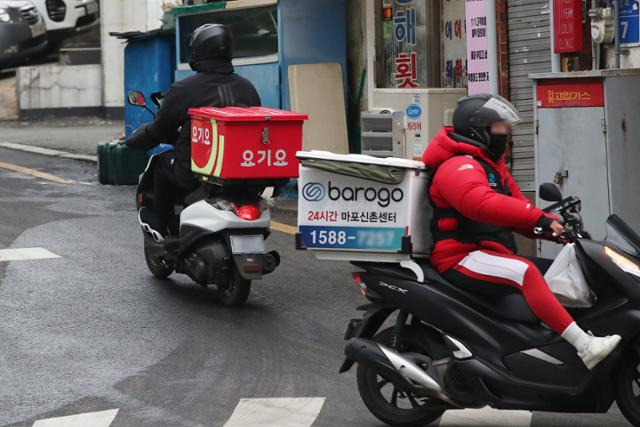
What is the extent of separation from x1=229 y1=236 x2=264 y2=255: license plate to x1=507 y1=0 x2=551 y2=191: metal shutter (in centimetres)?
443

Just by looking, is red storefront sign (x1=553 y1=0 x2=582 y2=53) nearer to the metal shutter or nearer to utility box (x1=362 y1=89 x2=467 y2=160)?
the metal shutter

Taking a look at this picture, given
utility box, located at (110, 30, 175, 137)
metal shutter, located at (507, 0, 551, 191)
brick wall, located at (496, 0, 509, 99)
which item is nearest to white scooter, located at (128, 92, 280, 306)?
metal shutter, located at (507, 0, 551, 191)

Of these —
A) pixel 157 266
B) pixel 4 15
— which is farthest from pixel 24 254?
pixel 4 15

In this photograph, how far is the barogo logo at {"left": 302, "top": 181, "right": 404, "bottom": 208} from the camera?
→ 659 centimetres

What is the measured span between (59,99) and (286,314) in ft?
63.9

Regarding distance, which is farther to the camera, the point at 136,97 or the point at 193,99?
the point at 136,97

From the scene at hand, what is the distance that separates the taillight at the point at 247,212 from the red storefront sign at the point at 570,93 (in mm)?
2480

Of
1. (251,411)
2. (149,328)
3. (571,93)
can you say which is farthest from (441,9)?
(251,411)

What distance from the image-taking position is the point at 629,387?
6.12 metres

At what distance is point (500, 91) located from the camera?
Answer: 13.3m

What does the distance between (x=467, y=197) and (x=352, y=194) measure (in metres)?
0.72

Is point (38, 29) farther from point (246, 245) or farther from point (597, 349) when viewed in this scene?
point (597, 349)

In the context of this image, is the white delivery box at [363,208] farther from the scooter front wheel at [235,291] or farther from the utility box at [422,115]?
the utility box at [422,115]

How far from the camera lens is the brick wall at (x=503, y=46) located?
13109 millimetres
